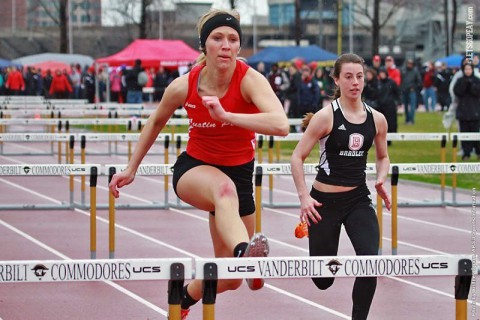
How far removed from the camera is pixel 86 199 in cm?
1772

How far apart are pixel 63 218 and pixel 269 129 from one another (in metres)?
9.34

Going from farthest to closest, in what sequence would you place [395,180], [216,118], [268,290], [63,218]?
[63,218] → [395,180] → [268,290] → [216,118]

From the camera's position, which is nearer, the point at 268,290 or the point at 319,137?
the point at 319,137

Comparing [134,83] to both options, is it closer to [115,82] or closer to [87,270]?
[115,82]

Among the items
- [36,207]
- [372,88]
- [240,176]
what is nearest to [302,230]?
[240,176]

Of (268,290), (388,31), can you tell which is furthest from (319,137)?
(388,31)

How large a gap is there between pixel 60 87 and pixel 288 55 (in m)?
8.80

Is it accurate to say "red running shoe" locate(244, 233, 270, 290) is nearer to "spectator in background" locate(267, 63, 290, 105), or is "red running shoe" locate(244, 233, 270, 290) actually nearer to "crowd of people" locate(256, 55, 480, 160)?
"crowd of people" locate(256, 55, 480, 160)

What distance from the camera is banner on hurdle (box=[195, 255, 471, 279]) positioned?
18.7 feet

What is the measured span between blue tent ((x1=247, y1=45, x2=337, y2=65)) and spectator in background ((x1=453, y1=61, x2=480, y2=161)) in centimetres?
2346

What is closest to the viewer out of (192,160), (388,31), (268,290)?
(192,160)

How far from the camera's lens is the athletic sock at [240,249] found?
6488 millimetres

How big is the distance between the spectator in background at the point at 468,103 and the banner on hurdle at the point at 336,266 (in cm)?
1675

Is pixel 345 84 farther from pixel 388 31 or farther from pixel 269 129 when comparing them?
pixel 388 31
